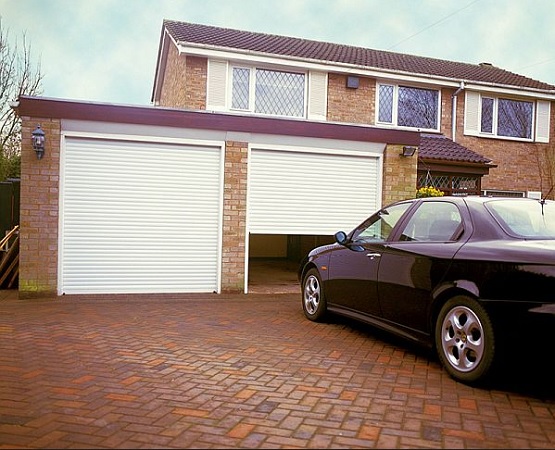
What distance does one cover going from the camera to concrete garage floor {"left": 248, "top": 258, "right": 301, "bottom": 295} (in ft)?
33.2

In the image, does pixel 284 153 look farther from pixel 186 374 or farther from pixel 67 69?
pixel 67 69

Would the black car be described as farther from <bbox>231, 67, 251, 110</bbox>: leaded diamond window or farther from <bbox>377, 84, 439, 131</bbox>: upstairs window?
<bbox>377, 84, 439, 131</bbox>: upstairs window

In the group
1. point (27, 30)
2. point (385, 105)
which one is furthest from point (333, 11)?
point (27, 30)

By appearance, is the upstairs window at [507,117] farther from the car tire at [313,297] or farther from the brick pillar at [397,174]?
the car tire at [313,297]

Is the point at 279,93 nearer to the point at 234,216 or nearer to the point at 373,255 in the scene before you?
the point at 234,216

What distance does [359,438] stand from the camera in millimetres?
3271

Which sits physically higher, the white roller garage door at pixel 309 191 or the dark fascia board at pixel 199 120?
the dark fascia board at pixel 199 120

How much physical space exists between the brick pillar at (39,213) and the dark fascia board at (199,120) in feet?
0.79

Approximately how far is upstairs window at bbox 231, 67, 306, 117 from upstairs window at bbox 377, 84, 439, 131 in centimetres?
270

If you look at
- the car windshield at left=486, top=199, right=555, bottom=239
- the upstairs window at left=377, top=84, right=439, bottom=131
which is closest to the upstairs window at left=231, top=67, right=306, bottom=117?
the upstairs window at left=377, top=84, right=439, bottom=131

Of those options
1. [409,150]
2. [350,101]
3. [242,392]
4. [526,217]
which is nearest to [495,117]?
[350,101]

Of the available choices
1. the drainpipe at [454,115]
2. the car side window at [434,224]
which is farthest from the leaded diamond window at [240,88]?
the car side window at [434,224]

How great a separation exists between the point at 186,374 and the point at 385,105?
13385mm

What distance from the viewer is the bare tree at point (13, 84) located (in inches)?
813
